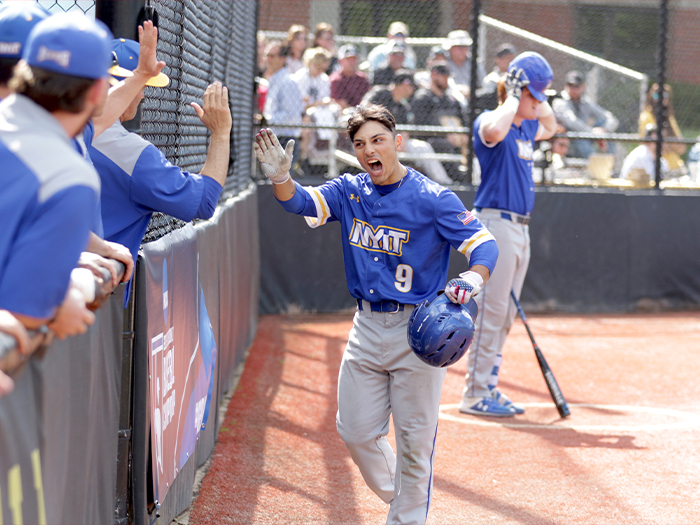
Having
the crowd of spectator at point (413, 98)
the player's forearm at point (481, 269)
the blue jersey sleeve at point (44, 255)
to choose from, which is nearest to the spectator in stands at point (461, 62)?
the crowd of spectator at point (413, 98)

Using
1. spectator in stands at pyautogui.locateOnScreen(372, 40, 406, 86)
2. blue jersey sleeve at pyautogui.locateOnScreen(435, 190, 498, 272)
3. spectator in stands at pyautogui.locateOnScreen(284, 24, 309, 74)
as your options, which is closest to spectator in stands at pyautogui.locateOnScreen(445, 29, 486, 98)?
spectator in stands at pyautogui.locateOnScreen(372, 40, 406, 86)

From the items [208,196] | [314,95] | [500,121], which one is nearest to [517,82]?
[500,121]

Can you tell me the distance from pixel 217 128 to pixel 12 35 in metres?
1.17

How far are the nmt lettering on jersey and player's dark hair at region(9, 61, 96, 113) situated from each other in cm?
196

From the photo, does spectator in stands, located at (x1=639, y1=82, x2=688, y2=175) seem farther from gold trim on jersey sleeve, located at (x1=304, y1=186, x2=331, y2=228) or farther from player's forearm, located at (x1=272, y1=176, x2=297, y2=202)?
player's forearm, located at (x1=272, y1=176, x2=297, y2=202)

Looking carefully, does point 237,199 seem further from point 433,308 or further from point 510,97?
point 433,308

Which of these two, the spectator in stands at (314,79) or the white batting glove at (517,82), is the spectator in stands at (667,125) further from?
the white batting glove at (517,82)

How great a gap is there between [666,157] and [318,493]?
9.26 metres

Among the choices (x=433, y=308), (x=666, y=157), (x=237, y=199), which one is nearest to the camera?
(x=433, y=308)

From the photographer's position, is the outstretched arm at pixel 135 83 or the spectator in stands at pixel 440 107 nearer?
the outstretched arm at pixel 135 83

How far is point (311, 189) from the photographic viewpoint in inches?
152

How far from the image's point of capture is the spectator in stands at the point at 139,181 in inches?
114

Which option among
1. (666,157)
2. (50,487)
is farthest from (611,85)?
(50,487)

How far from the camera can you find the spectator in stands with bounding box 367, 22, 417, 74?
35.4 ft
